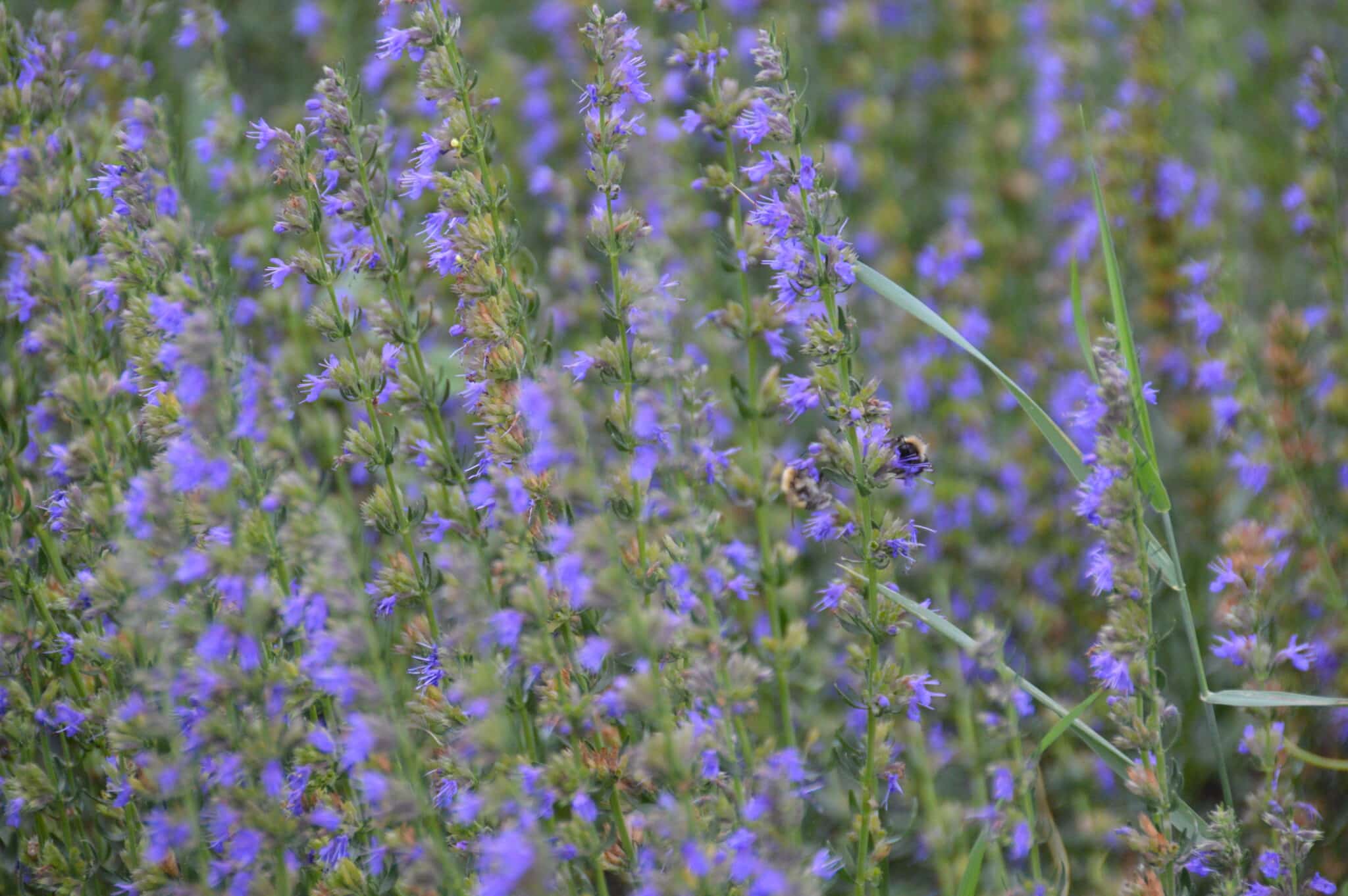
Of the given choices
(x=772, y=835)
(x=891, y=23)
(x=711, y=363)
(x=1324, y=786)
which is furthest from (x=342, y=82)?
(x=891, y=23)

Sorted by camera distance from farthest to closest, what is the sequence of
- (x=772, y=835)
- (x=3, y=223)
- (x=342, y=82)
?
(x=3, y=223) → (x=342, y=82) → (x=772, y=835)

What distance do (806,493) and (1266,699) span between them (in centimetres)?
103

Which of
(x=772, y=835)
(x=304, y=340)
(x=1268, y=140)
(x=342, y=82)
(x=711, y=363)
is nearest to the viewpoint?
(x=772, y=835)

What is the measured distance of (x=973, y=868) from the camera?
7.64ft

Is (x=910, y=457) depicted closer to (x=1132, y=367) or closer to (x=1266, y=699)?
(x=1132, y=367)

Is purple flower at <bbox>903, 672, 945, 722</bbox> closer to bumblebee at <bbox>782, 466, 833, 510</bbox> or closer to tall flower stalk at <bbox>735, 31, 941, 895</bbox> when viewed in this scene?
tall flower stalk at <bbox>735, 31, 941, 895</bbox>

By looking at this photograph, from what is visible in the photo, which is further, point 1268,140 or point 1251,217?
point 1268,140

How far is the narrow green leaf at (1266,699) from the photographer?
2453 millimetres

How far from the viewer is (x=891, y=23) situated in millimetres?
7285

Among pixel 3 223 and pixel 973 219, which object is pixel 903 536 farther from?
pixel 3 223

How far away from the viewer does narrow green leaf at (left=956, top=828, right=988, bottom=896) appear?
2.28 m

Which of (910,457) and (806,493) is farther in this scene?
(910,457)

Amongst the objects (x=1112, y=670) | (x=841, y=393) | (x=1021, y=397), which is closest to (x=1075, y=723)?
(x=1112, y=670)

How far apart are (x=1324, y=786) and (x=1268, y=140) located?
12.8 feet
